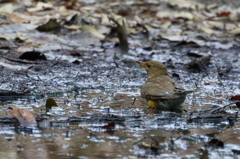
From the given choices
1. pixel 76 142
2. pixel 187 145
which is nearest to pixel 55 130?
pixel 76 142

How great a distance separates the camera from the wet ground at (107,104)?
140 inches

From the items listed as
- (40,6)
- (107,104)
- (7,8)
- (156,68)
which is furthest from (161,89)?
(40,6)

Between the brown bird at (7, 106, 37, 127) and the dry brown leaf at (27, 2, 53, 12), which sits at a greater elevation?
the dry brown leaf at (27, 2, 53, 12)

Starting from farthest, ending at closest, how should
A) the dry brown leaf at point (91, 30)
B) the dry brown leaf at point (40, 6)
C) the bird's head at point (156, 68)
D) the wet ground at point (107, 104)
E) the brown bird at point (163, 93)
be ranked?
1. the dry brown leaf at point (40, 6)
2. the dry brown leaf at point (91, 30)
3. the bird's head at point (156, 68)
4. the brown bird at point (163, 93)
5. the wet ground at point (107, 104)

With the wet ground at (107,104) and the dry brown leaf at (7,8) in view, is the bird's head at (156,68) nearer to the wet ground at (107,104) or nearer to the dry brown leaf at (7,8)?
the wet ground at (107,104)

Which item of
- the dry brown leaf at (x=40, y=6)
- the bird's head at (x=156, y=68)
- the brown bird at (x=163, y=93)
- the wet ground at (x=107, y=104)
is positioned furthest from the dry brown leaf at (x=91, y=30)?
the brown bird at (x=163, y=93)

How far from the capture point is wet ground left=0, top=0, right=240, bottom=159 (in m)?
3.55

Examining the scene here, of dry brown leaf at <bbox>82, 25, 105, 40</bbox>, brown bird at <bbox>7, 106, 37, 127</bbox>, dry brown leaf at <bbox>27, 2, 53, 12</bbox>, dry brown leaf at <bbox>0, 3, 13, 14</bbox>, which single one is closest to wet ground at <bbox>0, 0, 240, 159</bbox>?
brown bird at <bbox>7, 106, 37, 127</bbox>

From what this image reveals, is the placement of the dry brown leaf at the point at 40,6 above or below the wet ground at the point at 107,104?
above

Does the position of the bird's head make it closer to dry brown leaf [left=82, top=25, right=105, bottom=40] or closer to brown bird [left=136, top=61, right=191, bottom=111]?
brown bird [left=136, top=61, right=191, bottom=111]

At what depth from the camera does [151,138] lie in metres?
3.79

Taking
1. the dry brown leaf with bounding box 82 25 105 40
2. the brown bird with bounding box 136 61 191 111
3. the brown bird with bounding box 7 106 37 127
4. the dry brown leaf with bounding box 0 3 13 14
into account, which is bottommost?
the brown bird with bounding box 7 106 37 127

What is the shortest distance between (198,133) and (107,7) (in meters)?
8.53

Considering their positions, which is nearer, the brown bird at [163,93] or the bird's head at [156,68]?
the brown bird at [163,93]
